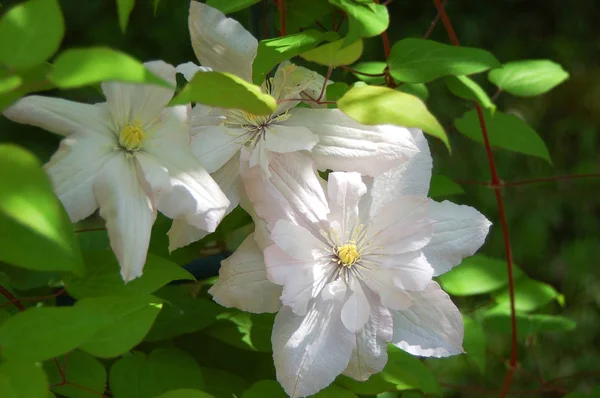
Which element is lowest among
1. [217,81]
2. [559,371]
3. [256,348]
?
[559,371]

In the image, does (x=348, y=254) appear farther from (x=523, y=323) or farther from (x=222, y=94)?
(x=523, y=323)

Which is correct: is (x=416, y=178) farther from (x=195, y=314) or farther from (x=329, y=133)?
(x=195, y=314)

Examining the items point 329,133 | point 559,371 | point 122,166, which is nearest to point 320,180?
point 329,133

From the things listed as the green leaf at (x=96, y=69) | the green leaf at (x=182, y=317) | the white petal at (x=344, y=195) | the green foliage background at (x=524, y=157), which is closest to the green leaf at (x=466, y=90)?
the white petal at (x=344, y=195)

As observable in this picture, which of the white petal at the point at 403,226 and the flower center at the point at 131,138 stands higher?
the flower center at the point at 131,138

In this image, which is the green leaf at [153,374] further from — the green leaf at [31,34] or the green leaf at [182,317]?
the green leaf at [31,34]
